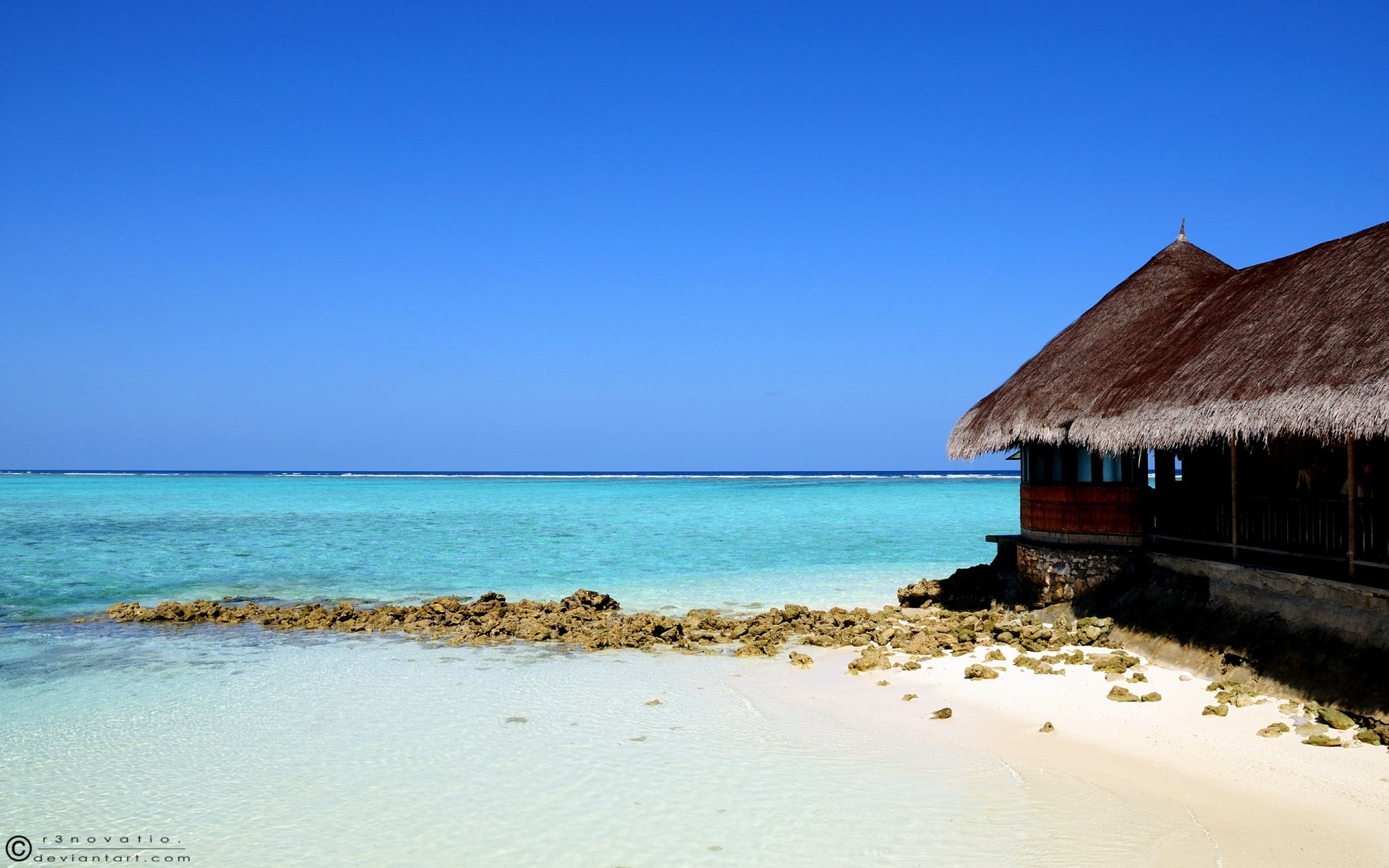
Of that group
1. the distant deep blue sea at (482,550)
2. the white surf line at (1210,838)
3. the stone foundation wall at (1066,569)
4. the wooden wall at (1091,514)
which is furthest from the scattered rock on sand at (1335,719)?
the distant deep blue sea at (482,550)

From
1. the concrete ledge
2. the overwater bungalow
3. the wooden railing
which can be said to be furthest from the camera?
the wooden railing

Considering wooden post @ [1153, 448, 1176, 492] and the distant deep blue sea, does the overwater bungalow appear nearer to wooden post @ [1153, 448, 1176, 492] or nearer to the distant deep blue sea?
wooden post @ [1153, 448, 1176, 492]

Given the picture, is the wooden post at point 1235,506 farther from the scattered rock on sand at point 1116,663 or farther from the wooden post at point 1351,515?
the scattered rock on sand at point 1116,663

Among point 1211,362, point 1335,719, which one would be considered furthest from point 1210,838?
point 1211,362

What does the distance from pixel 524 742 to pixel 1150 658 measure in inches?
261

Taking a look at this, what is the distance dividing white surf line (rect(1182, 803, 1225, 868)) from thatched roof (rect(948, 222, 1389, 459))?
352 cm

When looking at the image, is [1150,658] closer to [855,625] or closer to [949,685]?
[949,685]

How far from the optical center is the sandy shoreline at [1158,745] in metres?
5.72

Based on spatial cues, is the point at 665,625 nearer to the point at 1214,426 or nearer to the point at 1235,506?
the point at 1235,506

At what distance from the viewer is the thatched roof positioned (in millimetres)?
8078

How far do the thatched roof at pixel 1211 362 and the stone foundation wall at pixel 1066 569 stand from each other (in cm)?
152

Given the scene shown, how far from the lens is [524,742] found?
796cm

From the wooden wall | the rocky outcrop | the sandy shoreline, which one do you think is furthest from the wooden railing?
the sandy shoreline

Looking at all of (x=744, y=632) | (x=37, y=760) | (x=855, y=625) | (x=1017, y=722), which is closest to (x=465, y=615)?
(x=744, y=632)
